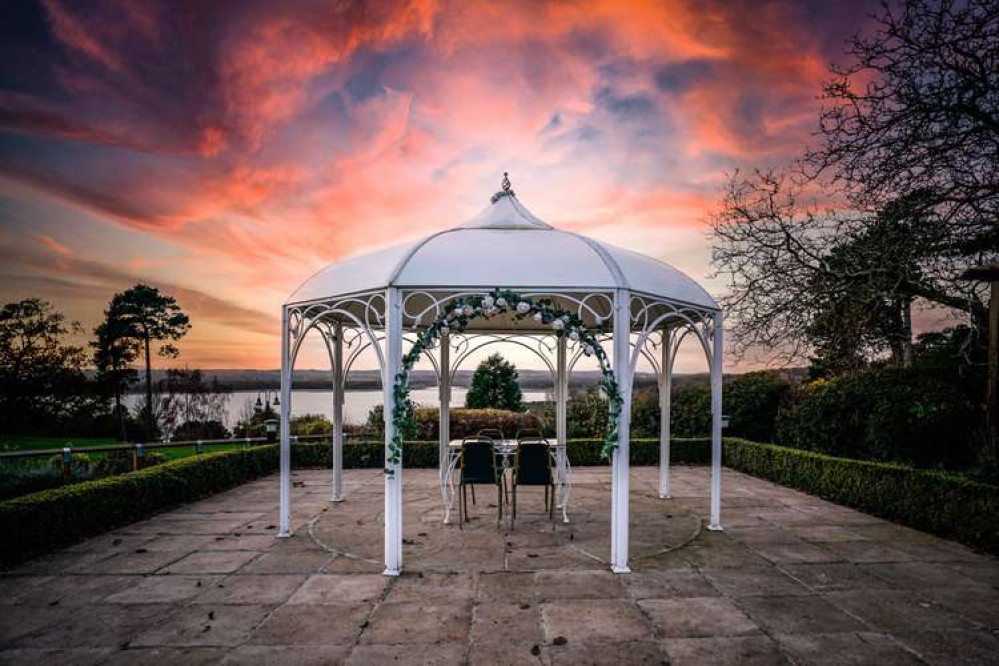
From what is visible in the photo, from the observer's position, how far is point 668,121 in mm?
8227

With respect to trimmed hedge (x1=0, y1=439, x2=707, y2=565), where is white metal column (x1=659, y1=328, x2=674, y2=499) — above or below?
above

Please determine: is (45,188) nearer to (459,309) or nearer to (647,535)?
(459,309)

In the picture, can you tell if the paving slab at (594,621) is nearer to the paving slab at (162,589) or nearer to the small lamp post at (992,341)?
the paving slab at (162,589)

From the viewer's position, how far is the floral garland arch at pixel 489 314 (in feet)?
16.2

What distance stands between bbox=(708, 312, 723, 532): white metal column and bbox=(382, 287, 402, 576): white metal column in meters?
3.84

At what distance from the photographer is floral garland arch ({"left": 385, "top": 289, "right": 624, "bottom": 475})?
194 inches

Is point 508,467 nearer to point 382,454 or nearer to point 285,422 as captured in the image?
point 285,422

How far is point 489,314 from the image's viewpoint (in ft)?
16.9

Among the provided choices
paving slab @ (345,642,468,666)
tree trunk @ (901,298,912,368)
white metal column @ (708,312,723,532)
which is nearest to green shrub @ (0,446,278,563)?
paving slab @ (345,642,468,666)

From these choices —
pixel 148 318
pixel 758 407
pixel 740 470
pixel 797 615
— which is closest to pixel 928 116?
pixel 797 615

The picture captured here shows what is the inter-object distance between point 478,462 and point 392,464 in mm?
1589

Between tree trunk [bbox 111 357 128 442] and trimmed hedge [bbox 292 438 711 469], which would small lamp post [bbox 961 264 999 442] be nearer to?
trimmed hedge [bbox 292 438 711 469]

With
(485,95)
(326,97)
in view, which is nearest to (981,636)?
(485,95)

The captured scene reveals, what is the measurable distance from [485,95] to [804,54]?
468 cm
